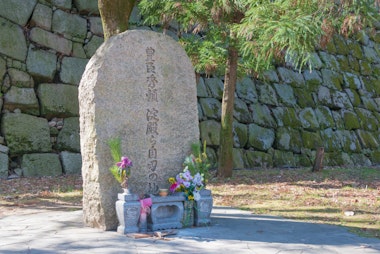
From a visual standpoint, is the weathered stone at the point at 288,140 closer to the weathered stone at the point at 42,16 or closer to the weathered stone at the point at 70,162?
the weathered stone at the point at 70,162

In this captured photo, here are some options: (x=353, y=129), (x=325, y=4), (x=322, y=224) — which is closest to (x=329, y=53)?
(x=353, y=129)

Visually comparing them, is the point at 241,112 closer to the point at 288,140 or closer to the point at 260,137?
the point at 260,137

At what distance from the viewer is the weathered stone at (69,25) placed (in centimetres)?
1077

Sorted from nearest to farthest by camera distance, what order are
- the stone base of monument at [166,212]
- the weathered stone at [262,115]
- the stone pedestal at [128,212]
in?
the stone pedestal at [128,212]
the stone base of monument at [166,212]
the weathered stone at [262,115]

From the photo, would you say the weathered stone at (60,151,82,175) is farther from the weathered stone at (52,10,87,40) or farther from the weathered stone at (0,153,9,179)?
the weathered stone at (52,10,87,40)

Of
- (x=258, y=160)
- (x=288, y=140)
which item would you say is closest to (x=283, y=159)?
(x=288, y=140)

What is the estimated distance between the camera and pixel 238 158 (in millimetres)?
11977

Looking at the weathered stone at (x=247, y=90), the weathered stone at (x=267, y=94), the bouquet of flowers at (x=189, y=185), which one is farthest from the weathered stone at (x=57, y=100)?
the bouquet of flowers at (x=189, y=185)

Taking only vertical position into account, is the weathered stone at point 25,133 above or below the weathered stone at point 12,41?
below

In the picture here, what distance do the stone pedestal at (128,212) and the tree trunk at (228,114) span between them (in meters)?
4.97

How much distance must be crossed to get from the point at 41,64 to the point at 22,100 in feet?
2.92

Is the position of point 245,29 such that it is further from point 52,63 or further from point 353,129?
point 353,129

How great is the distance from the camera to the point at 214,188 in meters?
8.62

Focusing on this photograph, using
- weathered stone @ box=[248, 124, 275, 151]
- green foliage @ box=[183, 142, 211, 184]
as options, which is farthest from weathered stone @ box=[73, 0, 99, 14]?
green foliage @ box=[183, 142, 211, 184]
